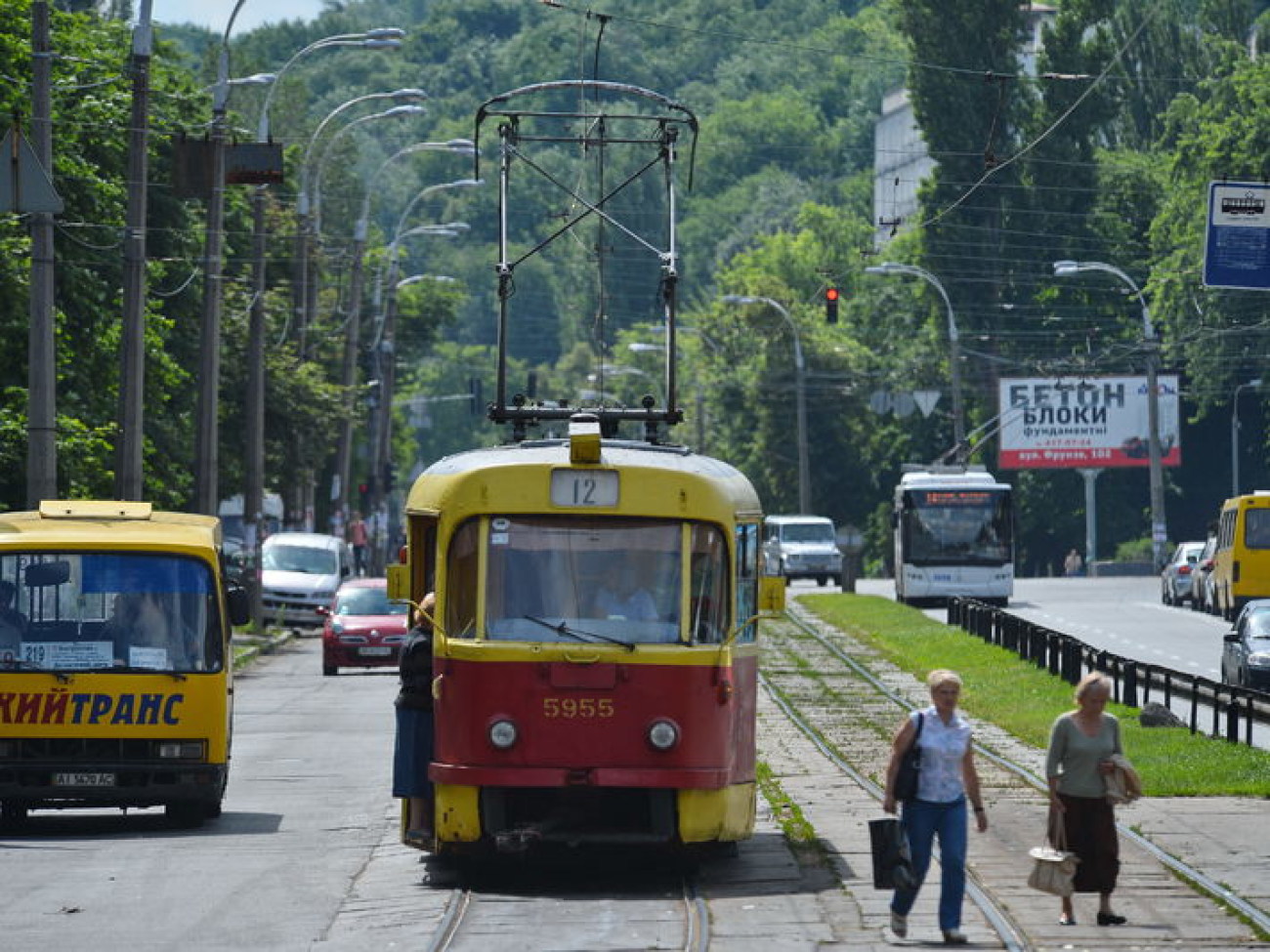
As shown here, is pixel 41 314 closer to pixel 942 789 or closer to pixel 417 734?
pixel 417 734

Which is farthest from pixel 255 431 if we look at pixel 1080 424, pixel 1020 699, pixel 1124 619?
pixel 1080 424

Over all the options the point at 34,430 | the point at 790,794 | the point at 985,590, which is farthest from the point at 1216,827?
the point at 985,590

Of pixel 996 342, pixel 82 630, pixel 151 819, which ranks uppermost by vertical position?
pixel 996 342

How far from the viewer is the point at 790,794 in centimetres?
2377

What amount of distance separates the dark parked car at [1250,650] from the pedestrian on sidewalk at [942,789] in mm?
21746

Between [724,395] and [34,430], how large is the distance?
84275 mm

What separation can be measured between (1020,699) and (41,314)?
12.5 m

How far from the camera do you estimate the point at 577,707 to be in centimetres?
1720

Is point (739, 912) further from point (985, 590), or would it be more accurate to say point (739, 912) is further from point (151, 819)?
point (985, 590)

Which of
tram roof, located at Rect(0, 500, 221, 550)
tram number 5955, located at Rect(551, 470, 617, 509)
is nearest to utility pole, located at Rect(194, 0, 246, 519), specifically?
tram roof, located at Rect(0, 500, 221, 550)

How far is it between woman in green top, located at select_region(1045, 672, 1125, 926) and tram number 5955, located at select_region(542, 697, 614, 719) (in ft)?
9.33

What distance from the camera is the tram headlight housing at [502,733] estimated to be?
56.3 feet

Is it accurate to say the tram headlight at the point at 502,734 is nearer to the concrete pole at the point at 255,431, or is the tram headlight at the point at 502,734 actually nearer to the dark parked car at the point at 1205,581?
the concrete pole at the point at 255,431

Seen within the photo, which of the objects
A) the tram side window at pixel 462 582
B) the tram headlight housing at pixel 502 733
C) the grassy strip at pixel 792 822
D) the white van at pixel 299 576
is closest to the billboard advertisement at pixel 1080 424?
the white van at pixel 299 576
